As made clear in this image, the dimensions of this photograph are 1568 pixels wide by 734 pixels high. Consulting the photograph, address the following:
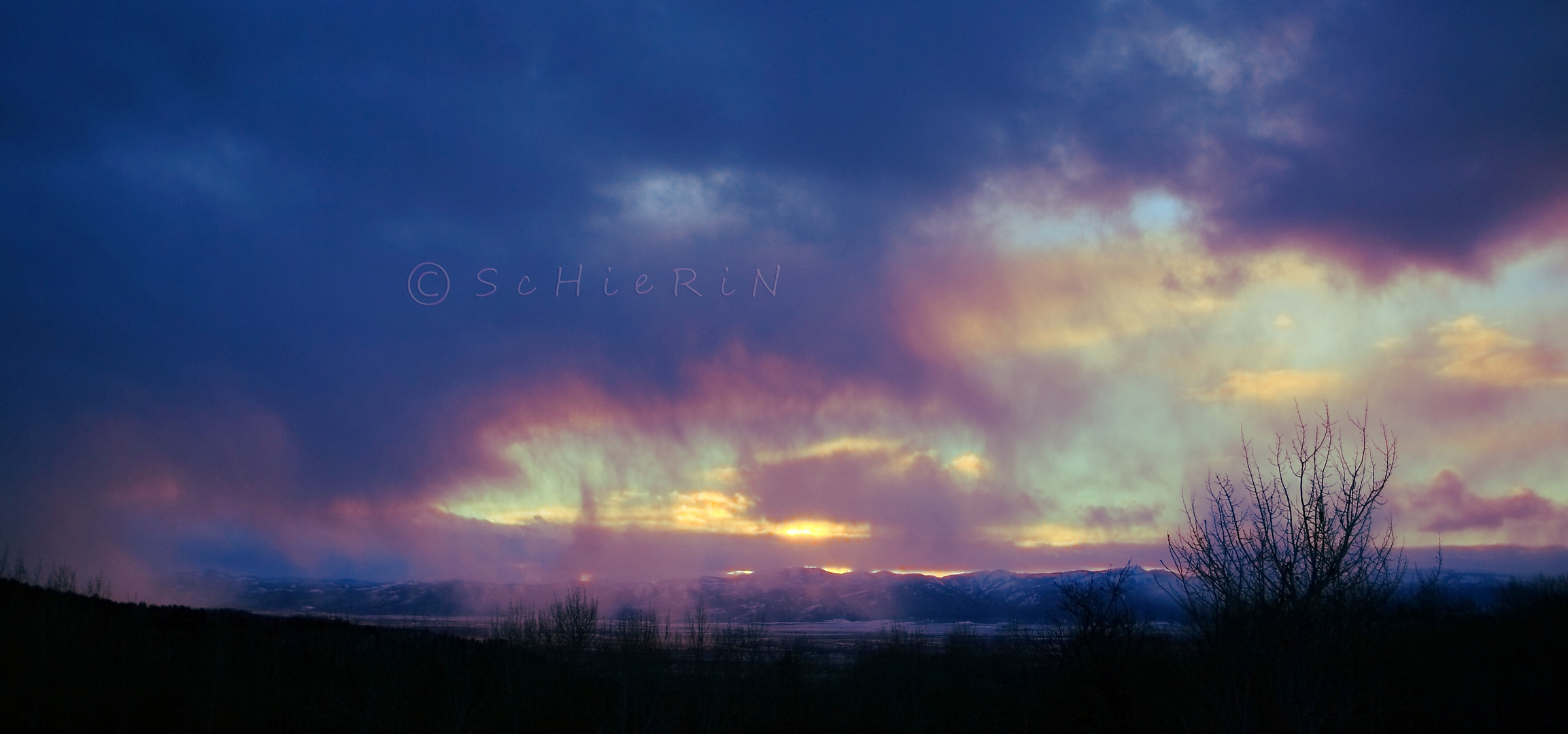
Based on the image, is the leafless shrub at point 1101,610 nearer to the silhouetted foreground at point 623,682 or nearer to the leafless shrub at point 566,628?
the silhouetted foreground at point 623,682

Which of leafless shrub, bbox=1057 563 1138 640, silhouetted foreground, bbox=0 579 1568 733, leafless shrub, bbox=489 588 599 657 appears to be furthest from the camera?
leafless shrub, bbox=489 588 599 657

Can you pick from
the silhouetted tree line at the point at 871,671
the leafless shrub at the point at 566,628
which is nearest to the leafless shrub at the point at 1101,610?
the silhouetted tree line at the point at 871,671

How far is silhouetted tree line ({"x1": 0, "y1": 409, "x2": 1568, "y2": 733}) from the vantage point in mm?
15094

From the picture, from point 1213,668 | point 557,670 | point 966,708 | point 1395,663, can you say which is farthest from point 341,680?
point 1395,663

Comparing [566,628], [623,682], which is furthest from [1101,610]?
[566,628]

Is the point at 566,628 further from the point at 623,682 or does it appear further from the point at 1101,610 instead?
the point at 1101,610

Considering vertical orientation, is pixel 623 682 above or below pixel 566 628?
below

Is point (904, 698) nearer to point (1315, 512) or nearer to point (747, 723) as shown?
point (747, 723)

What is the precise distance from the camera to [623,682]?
39.5 m

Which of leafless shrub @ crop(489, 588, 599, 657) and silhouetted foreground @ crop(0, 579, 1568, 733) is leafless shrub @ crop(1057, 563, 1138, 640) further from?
leafless shrub @ crop(489, 588, 599, 657)

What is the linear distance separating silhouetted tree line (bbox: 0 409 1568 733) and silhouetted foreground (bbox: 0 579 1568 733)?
7.4 inches

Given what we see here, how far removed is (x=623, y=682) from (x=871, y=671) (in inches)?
1163

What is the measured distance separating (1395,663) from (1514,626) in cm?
1964

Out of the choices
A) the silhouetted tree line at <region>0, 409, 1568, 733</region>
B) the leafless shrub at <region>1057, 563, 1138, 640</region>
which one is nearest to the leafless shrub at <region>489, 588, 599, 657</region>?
the silhouetted tree line at <region>0, 409, 1568, 733</region>
